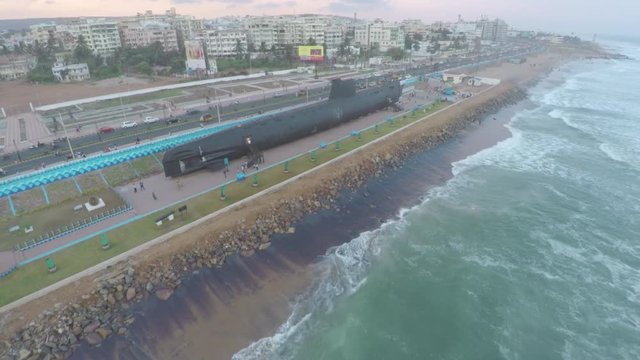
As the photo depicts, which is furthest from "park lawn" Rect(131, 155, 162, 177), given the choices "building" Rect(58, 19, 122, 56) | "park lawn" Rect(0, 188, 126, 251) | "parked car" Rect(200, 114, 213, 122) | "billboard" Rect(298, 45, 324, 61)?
"building" Rect(58, 19, 122, 56)

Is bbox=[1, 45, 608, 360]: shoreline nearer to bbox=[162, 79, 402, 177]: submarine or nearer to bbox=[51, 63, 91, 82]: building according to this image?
bbox=[162, 79, 402, 177]: submarine

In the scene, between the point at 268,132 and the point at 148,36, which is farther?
the point at 148,36

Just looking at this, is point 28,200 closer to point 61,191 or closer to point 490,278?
point 61,191

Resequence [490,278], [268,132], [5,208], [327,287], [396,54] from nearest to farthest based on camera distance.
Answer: [327,287] < [490,278] < [5,208] < [268,132] < [396,54]

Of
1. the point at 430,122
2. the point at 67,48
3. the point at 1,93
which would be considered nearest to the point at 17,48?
the point at 67,48

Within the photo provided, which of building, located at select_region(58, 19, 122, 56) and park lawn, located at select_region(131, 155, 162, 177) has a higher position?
building, located at select_region(58, 19, 122, 56)

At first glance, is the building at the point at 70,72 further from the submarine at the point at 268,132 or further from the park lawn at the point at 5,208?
the submarine at the point at 268,132

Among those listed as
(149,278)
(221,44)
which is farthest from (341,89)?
(221,44)
